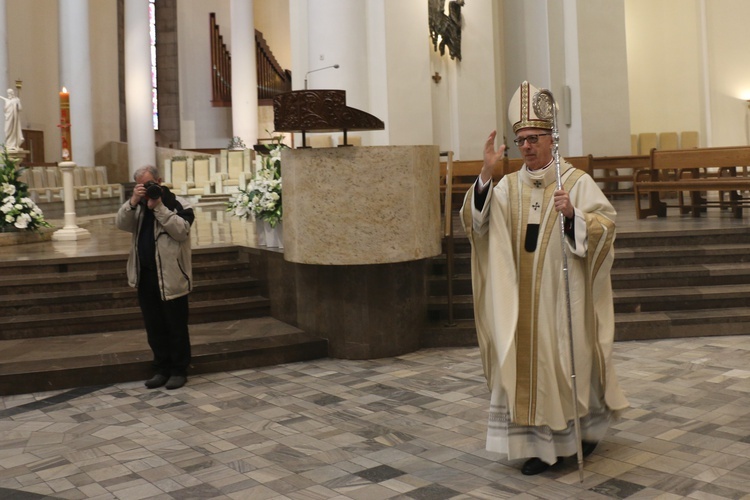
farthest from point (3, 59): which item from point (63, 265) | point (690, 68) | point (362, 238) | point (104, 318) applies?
point (690, 68)

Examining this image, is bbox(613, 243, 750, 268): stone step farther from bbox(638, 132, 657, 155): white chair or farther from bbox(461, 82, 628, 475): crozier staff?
bbox(638, 132, 657, 155): white chair

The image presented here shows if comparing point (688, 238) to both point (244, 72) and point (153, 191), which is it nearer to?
point (153, 191)

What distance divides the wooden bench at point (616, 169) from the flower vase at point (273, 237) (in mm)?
5453

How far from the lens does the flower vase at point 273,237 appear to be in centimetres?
837

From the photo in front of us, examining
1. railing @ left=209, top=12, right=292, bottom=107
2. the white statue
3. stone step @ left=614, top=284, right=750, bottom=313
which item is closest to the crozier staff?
stone step @ left=614, top=284, right=750, bottom=313

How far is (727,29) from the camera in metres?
19.6

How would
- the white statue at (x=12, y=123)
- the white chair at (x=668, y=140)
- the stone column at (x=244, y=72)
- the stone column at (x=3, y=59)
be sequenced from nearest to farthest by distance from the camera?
the white statue at (x=12, y=123)
the stone column at (x=3, y=59)
the white chair at (x=668, y=140)
the stone column at (x=244, y=72)

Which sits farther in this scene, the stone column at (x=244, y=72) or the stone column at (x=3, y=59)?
the stone column at (x=244, y=72)

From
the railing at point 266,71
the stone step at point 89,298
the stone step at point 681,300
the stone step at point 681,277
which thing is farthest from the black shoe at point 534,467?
the railing at point 266,71

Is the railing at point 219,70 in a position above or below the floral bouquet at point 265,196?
above

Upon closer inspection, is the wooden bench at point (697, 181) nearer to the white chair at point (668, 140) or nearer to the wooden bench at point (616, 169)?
the wooden bench at point (616, 169)

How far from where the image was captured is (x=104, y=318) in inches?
303

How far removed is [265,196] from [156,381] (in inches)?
97.5

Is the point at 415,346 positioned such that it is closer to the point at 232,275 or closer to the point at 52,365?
the point at 232,275
